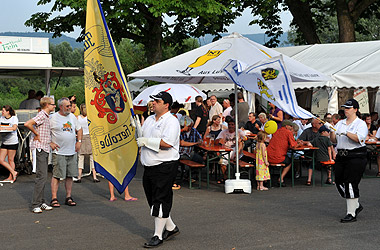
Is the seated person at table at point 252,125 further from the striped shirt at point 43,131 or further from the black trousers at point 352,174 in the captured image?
the striped shirt at point 43,131

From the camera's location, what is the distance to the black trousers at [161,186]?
23.0ft

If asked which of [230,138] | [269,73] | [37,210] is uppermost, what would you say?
[269,73]

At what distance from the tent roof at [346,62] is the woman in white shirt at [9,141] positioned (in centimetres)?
849

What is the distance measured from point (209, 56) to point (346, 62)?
739cm

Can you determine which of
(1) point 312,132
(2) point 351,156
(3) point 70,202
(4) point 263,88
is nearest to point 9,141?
(3) point 70,202

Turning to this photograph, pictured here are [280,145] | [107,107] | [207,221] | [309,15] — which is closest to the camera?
[107,107]

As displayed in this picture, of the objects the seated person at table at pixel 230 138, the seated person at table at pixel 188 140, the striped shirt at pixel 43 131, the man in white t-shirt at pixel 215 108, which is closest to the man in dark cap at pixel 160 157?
the striped shirt at pixel 43 131

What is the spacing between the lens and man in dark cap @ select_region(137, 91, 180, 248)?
696 cm

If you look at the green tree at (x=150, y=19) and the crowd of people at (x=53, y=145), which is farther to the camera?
the green tree at (x=150, y=19)

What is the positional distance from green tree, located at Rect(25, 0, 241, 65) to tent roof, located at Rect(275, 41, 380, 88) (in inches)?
163

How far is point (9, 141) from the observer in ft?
43.1

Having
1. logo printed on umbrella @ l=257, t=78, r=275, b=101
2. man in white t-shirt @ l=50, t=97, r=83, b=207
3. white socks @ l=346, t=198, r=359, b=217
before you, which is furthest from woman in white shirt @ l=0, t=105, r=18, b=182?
white socks @ l=346, t=198, r=359, b=217

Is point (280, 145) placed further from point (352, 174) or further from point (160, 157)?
point (160, 157)

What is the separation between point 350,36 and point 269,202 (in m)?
15.6
